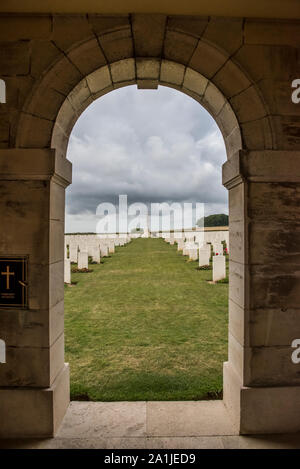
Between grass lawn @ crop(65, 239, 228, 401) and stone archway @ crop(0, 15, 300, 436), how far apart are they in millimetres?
864

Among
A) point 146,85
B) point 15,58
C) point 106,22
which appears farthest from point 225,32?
point 15,58

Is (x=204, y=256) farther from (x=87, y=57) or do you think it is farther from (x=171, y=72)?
(x=87, y=57)

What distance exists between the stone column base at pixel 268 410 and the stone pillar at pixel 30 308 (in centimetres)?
203

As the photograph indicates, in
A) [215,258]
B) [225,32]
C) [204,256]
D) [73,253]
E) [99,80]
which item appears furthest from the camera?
[73,253]

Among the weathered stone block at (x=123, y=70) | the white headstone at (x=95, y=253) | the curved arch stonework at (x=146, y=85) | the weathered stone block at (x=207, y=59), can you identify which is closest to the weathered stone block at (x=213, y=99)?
the curved arch stonework at (x=146, y=85)

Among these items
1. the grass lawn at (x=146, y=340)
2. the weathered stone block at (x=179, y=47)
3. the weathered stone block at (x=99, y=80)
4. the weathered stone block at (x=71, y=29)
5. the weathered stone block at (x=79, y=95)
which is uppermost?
the weathered stone block at (x=71, y=29)

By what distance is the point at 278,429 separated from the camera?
2873 millimetres

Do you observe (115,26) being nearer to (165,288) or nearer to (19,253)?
(19,253)

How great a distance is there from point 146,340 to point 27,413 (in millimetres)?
2689

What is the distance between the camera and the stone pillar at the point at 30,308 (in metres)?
2.84

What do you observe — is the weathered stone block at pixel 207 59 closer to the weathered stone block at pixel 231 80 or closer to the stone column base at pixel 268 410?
the weathered stone block at pixel 231 80

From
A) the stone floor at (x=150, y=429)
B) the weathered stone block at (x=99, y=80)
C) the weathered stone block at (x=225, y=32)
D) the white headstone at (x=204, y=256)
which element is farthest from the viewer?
the white headstone at (x=204, y=256)

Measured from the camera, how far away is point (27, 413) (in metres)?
2.84

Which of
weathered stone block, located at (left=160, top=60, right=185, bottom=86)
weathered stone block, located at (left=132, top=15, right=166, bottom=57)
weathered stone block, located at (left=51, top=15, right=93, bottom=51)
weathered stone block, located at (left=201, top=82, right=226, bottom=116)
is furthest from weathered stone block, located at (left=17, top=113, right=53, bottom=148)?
weathered stone block, located at (left=201, top=82, right=226, bottom=116)
